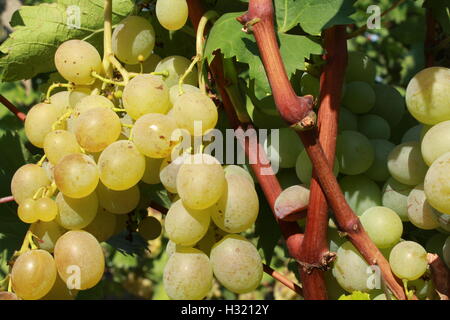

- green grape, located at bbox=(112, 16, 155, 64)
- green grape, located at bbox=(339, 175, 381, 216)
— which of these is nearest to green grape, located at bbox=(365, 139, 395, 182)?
green grape, located at bbox=(339, 175, 381, 216)

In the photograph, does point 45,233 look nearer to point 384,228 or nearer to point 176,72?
point 176,72

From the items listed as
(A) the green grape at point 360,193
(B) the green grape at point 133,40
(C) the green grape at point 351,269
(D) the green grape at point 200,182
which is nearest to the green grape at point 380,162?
(A) the green grape at point 360,193

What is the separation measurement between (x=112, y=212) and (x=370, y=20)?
40 centimetres

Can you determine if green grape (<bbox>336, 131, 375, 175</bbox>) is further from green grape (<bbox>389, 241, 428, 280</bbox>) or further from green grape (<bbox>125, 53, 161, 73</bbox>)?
green grape (<bbox>125, 53, 161, 73</bbox>)

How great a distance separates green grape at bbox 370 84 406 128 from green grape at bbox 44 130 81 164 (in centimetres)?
41

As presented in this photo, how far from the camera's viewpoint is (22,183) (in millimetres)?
690

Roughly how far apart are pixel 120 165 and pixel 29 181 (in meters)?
0.13

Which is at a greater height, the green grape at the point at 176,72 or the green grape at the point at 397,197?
the green grape at the point at 176,72

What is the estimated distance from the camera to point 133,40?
73 cm

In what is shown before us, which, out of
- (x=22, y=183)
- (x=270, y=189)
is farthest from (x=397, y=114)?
(x=22, y=183)

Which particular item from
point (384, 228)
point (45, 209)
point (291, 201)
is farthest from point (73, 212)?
point (384, 228)

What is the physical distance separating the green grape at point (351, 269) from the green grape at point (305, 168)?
0.09m

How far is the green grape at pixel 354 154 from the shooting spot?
69cm

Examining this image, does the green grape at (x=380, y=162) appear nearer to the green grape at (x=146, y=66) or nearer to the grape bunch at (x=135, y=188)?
the grape bunch at (x=135, y=188)
